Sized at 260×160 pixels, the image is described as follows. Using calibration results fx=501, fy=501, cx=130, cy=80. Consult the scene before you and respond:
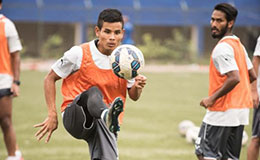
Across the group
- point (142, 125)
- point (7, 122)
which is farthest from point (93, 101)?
point (142, 125)

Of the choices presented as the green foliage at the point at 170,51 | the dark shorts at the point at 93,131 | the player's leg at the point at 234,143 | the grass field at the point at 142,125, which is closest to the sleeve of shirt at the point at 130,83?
the dark shorts at the point at 93,131

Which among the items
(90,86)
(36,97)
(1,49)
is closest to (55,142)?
(1,49)

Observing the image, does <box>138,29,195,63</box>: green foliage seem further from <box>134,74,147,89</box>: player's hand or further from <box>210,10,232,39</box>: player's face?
<box>134,74,147,89</box>: player's hand

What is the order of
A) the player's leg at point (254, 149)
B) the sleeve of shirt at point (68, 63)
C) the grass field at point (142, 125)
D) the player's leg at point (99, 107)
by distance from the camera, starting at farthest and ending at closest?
the grass field at point (142, 125), the player's leg at point (254, 149), the sleeve of shirt at point (68, 63), the player's leg at point (99, 107)

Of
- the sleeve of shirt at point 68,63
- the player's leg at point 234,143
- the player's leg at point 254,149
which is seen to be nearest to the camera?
the sleeve of shirt at point 68,63

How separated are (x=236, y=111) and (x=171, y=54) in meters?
21.3

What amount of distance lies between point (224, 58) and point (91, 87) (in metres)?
1.48

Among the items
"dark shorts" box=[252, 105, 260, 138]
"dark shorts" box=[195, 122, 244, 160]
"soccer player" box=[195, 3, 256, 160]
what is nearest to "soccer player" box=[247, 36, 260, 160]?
"dark shorts" box=[252, 105, 260, 138]

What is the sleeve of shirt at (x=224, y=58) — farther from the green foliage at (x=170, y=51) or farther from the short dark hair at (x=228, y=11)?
the green foliage at (x=170, y=51)

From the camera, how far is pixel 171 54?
26781mm

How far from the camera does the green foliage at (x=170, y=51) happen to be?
26.6m

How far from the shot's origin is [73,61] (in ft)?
17.3

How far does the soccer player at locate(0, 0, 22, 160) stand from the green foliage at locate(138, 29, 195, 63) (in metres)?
19.6

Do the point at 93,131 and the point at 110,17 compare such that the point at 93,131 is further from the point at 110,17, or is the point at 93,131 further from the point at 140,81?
the point at 110,17
